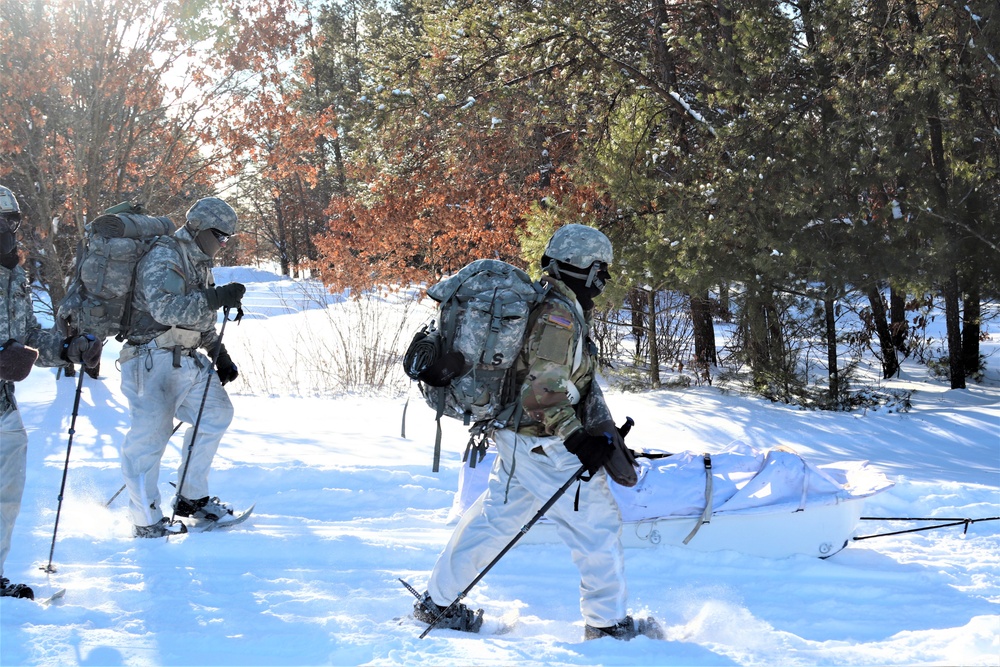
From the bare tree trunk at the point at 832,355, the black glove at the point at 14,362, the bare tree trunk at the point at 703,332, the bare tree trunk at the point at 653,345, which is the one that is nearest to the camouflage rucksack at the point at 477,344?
the black glove at the point at 14,362

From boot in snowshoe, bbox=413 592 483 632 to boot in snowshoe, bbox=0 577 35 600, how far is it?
1793 millimetres

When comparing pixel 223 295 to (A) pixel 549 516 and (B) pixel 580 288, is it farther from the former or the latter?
(A) pixel 549 516

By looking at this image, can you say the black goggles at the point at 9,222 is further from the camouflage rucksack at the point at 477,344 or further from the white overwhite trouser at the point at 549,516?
A: the white overwhite trouser at the point at 549,516

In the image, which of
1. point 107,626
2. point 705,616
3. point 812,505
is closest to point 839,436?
point 812,505

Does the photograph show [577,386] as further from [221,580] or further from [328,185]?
[328,185]

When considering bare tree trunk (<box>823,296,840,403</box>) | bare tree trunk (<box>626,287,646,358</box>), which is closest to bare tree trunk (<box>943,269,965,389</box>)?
bare tree trunk (<box>823,296,840,403</box>)

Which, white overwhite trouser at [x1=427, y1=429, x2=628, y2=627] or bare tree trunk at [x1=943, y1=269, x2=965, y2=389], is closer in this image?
white overwhite trouser at [x1=427, y1=429, x2=628, y2=627]

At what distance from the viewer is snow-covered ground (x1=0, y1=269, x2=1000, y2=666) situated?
3375 mm

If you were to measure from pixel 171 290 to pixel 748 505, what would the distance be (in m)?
3.37

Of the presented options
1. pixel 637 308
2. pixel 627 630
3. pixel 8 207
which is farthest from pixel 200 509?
pixel 637 308

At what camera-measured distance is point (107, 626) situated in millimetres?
3607

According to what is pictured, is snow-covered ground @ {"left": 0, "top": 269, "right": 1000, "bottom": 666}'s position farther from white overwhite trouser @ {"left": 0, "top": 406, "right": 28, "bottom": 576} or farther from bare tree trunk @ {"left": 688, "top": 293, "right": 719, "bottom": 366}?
bare tree trunk @ {"left": 688, "top": 293, "right": 719, "bottom": 366}

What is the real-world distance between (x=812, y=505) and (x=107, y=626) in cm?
345

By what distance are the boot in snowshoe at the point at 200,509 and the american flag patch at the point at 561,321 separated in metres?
2.99
